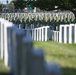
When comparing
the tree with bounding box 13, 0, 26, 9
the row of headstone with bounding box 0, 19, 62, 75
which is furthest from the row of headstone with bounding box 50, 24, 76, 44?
the tree with bounding box 13, 0, 26, 9

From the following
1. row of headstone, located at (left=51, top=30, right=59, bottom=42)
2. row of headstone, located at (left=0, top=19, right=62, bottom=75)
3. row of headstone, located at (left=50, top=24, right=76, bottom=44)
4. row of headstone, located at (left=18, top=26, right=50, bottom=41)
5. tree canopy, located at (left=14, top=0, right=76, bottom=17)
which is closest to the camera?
row of headstone, located at (left=0, top=19, right=62, bottom=75)

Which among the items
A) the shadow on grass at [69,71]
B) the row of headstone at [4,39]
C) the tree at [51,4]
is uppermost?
the tree at [51,4]

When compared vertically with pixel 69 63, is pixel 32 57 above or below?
above

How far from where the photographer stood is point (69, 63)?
8688mm

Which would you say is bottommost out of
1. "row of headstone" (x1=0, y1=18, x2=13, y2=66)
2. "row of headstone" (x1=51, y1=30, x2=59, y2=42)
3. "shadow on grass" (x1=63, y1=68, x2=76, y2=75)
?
"shadow on grass" (x1=63, y1=68, x2=76, y2=75)

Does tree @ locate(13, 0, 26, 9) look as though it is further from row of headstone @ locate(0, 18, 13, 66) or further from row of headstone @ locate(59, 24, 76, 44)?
row of headstone @ locate(0, 18, 13, 66)

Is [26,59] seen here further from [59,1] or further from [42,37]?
[59,1]

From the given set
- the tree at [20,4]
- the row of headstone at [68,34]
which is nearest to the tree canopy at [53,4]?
the tree at [20,4]

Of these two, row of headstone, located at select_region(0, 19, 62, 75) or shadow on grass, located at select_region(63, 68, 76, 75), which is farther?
shadow on grass, located at select_region(63, 68, 76, 75)

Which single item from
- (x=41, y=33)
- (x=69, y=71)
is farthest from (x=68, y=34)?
(x=69, y=71)

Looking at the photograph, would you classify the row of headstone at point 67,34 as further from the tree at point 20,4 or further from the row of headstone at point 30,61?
the tree at point 20,4

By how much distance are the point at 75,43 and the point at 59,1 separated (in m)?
12.1

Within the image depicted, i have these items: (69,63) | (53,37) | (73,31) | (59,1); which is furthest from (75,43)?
(59,1)

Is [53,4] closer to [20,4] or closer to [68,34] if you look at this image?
[20,4]
